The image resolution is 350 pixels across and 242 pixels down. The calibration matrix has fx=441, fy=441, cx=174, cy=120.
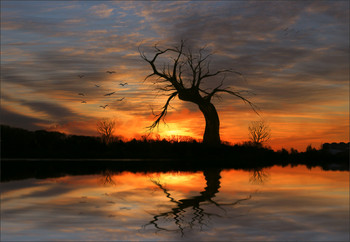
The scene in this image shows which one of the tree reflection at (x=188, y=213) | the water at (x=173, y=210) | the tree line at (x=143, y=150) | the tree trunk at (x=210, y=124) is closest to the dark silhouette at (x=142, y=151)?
the tree line at (x=143, y=150)

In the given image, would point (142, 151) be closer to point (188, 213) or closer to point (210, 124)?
point (210, 124)

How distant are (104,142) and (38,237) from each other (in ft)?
80.7

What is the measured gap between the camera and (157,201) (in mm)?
10180

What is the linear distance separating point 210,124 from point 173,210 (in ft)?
77.5

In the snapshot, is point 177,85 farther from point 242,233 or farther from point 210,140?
point 242,233

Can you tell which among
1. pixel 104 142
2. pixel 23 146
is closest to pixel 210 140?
pixel 104 142

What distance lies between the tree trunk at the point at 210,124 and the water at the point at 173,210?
59.0 feet

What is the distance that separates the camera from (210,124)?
32375 millimetres

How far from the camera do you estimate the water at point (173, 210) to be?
6945 millimetres

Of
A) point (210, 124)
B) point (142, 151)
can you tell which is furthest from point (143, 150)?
point (210, 124)

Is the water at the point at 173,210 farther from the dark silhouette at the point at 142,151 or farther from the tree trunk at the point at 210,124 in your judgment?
the tree trunk at the point at 210,124

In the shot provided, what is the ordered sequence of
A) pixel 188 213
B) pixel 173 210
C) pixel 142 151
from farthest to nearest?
pixel 142 151
pixel 173 210
pixel 188 213

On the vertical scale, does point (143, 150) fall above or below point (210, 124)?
below

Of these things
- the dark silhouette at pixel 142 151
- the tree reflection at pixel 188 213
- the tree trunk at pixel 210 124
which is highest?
the tree trunk at pixel 210 124
